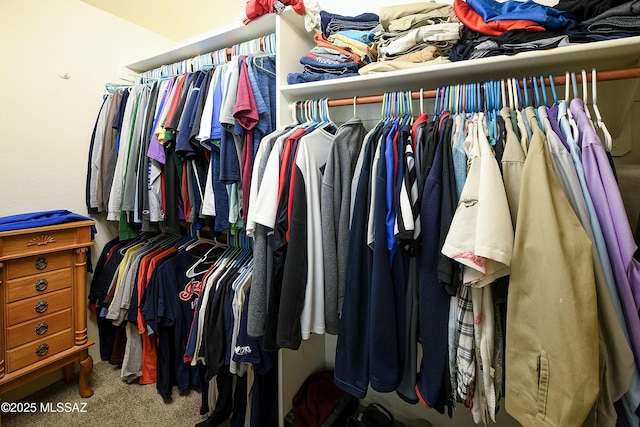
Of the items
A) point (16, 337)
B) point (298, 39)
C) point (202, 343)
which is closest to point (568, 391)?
point (202, 343)

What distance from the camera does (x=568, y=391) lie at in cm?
58

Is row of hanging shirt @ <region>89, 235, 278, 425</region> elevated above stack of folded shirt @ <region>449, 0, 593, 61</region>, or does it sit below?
below

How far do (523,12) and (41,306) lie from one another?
2.45m

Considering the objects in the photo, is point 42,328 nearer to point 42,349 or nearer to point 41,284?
point 42,349

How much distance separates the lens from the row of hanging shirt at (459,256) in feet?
2.01

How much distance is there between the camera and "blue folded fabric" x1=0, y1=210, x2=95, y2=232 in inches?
51.9

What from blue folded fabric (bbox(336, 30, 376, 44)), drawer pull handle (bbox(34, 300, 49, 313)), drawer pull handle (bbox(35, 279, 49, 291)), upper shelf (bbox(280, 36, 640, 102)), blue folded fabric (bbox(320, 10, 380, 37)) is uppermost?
blue folded fabric (bbox(320, 10, 380, 37))

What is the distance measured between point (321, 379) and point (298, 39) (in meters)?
1.81

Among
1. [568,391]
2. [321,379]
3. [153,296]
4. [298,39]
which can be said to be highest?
[298,39]

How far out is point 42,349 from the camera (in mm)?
1401

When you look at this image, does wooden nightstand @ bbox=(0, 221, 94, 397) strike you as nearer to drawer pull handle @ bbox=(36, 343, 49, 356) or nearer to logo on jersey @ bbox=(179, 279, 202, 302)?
drawer pull handle @ bbox=(36, 343, 49, 356)

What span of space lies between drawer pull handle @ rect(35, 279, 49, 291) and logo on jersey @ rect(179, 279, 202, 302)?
66cm

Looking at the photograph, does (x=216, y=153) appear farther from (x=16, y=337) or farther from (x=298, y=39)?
(x=16, y=337)

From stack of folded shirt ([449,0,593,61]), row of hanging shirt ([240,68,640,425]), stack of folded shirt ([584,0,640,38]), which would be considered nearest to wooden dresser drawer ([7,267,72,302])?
row of hanging shirt ([240,68,640,425])
